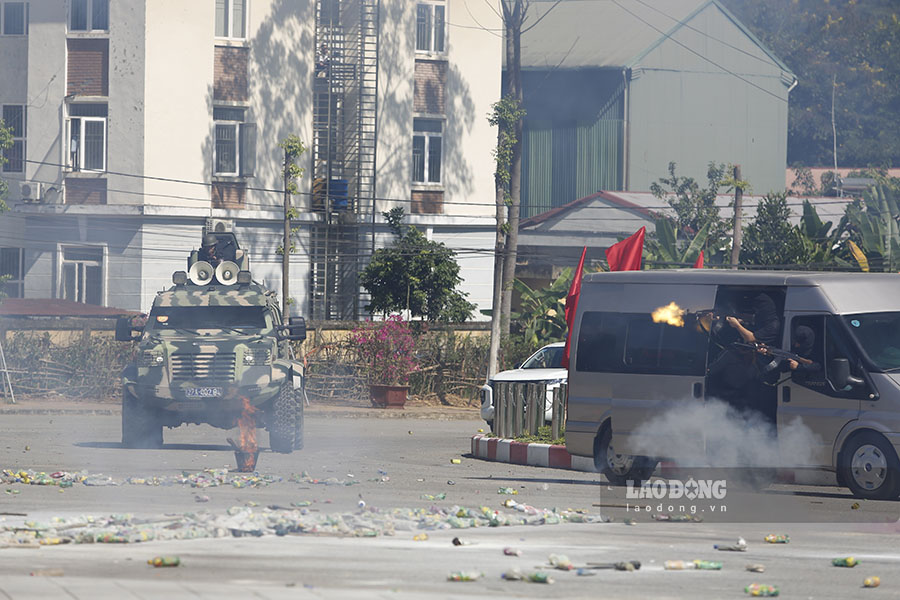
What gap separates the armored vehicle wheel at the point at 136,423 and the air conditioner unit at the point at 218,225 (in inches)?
665

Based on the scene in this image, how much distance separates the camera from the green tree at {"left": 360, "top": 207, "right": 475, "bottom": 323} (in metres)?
35.4

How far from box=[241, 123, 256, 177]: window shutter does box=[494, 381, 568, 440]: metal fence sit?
1974cm

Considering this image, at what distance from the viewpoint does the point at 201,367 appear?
18547mm

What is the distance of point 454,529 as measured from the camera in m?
10.4

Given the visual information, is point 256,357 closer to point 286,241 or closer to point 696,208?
point 286,241

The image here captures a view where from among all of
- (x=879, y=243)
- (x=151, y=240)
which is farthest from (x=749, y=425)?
(x=151, y=240)

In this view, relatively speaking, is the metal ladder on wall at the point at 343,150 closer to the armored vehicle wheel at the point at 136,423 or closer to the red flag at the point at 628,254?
the red flag at the point at 628,254

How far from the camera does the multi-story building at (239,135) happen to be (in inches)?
1395

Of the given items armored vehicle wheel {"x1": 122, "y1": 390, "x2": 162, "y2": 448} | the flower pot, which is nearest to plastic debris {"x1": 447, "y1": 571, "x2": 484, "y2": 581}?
armored vehicle wheel {"x1": 122, "y1": 390, "x2": 162, "y2": 448}

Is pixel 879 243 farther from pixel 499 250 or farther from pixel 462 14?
pixel 462 14

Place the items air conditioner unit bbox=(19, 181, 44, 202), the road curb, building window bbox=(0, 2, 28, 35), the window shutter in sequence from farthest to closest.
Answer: building window bbox=(0, 2, 28, 35), the window shutter, air conditioner unit bbox=(19, 181, 44, 202), the road curb

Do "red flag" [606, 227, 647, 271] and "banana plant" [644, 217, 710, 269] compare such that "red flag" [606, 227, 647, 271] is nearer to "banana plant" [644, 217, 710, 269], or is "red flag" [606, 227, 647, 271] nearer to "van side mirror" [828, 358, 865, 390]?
"van side mirror" [828, 358, 865, 390]

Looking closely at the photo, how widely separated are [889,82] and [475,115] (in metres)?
38.2

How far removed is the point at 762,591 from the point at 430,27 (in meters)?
→ 32.5
